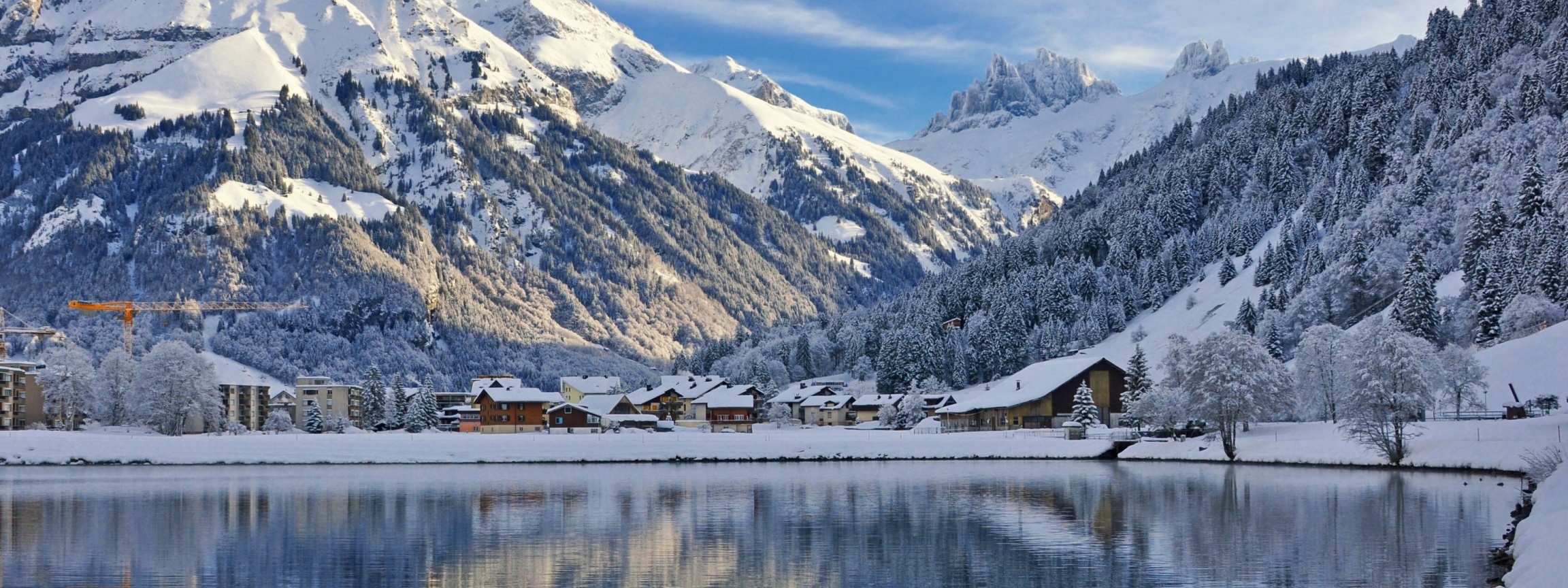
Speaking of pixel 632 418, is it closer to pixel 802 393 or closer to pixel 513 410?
pixel 513 410

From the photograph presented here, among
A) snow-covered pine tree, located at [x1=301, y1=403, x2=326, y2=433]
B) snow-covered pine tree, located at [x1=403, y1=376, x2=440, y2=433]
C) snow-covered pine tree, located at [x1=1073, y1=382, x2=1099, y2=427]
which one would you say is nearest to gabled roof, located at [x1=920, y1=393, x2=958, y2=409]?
snow-covered pine tree, located at [x1=1073, y1=382, x2=1099, y2=427]

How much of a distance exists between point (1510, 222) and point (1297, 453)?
57.3 m

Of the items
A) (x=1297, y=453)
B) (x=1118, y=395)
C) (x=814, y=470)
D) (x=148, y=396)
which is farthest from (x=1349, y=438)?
(x=148, y=396)

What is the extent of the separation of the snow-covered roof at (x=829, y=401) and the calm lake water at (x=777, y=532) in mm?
103095

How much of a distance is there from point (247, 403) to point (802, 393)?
240 feet

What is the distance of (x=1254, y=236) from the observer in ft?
586

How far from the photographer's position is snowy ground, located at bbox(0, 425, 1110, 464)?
315 feet

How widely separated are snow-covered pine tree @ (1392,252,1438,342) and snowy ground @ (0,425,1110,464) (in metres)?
35.6

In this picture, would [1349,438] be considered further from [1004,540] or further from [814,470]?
[1004,540]

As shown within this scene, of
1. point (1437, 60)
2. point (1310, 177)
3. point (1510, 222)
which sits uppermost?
point (1437, 60)

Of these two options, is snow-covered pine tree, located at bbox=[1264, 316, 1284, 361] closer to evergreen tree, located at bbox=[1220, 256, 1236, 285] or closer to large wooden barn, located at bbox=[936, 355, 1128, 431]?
large wooden barn, located at bbox=[936, 355, 1128, 431]

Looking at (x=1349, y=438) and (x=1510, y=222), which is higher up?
(x=1510, y=222)

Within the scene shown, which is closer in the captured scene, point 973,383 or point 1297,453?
point 1297,453

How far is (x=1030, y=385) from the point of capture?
432 ft
